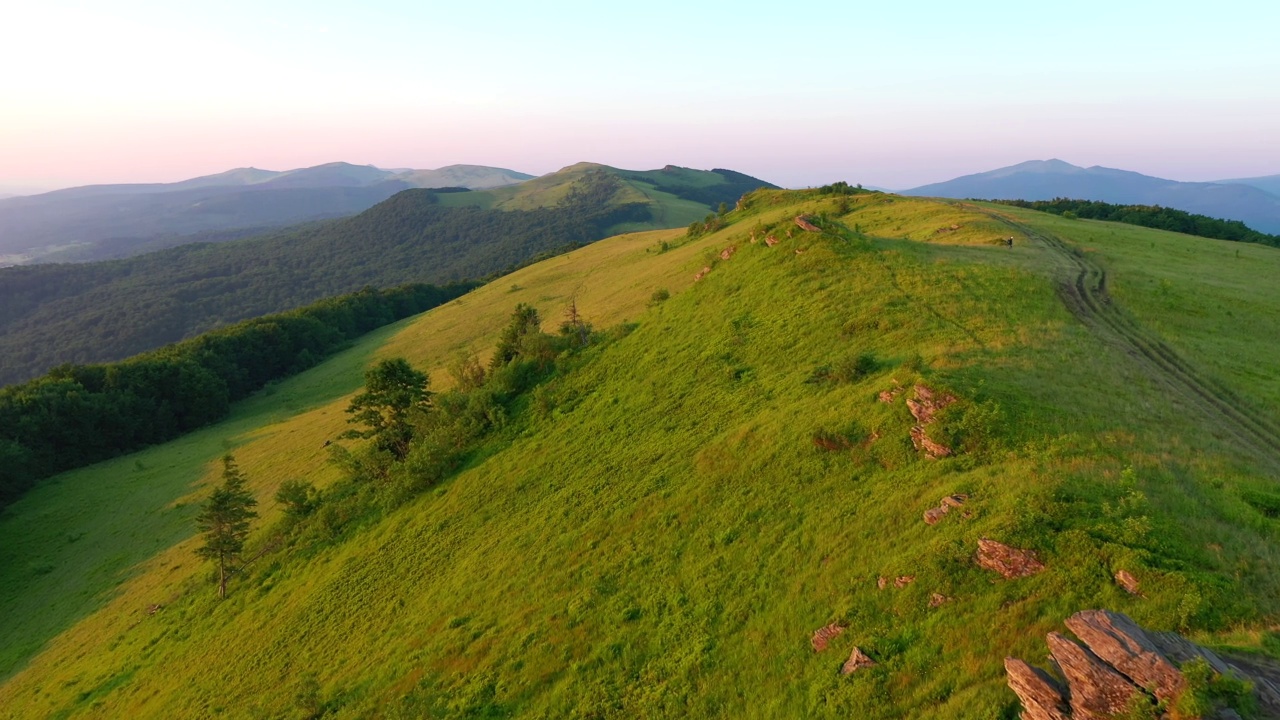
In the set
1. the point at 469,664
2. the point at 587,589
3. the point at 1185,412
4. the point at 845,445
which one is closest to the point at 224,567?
the point at 469,664

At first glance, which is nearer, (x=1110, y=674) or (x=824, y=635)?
(x=1110, y=674)

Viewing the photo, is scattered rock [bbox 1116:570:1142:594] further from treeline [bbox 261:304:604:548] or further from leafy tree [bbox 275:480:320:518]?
leafy tree [bbox 275:480:320:518]

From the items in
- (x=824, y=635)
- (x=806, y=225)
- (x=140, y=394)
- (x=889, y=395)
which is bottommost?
(x=140, y=394)

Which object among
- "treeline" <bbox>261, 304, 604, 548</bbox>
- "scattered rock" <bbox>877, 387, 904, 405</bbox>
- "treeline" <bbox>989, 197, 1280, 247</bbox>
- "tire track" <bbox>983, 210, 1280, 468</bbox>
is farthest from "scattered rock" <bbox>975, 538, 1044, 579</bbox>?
"treeline" <bbox>989, 197, 1280, 247</bbox>

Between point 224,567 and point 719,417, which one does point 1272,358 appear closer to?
point 719,417

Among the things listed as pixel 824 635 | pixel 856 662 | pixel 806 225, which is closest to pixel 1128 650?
pixel 856 662

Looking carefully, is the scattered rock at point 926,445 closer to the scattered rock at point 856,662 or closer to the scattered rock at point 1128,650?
the scattered rock at point 856,662

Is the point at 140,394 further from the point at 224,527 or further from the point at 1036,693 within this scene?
the point at 1036,693
